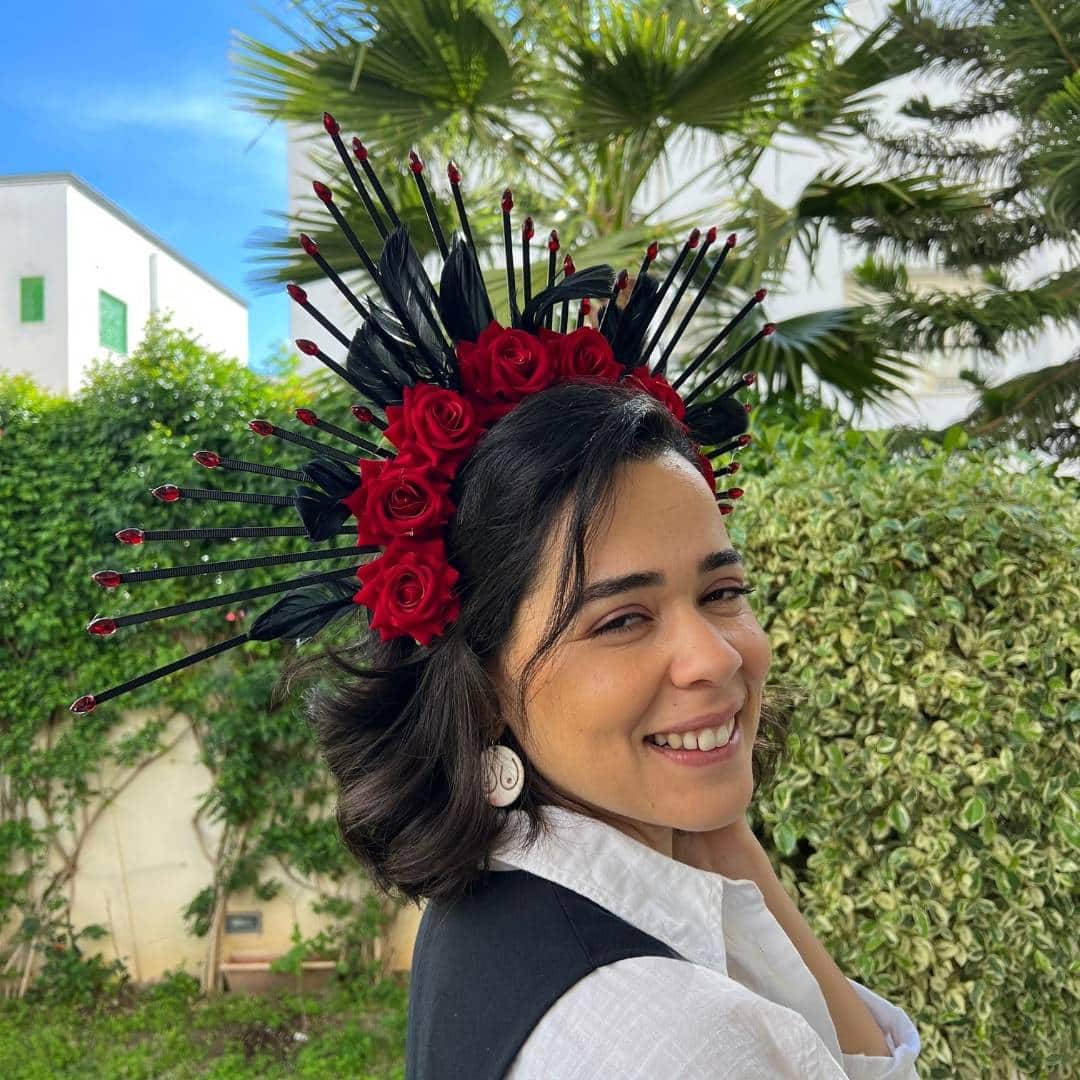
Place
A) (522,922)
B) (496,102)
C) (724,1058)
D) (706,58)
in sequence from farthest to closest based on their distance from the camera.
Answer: (496,102) → (706,58) → (522,922) → (724,1058)

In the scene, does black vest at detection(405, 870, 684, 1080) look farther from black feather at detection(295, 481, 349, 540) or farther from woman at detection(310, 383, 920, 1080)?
black feather at detection(295, 481, 349, 540)

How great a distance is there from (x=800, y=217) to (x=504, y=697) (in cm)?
437

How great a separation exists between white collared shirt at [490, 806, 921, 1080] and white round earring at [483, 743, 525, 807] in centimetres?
3

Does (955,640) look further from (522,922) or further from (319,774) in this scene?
(319,774)

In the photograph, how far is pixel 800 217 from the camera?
491cm

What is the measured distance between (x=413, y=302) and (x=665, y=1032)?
728 millimetres

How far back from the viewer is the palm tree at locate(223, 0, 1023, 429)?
4027 millimetres

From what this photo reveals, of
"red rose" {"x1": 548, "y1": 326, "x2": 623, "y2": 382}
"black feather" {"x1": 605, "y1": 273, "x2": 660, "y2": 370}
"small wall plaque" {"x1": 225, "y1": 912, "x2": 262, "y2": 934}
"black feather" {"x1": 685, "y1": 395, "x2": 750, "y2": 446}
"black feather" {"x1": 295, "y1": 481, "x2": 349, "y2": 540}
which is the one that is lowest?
"small wall plaque" {"x1": 225, "y1": 912, "x2": 262, "y2": 934}

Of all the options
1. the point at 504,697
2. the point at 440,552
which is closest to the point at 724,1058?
the point at 504,697

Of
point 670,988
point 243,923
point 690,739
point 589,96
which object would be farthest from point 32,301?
point 670,988

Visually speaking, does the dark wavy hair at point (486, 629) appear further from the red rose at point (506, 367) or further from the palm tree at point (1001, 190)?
the palm tree at point (1001, 190)

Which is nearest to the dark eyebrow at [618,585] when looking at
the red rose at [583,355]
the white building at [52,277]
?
the red rose at [583,355]

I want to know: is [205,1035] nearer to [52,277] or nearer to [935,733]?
[935,733]

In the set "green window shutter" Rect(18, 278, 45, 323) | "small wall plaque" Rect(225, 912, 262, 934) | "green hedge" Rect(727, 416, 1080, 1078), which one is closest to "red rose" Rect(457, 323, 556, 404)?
"green hedge" Rect(727, 416, 1080, 1078)
